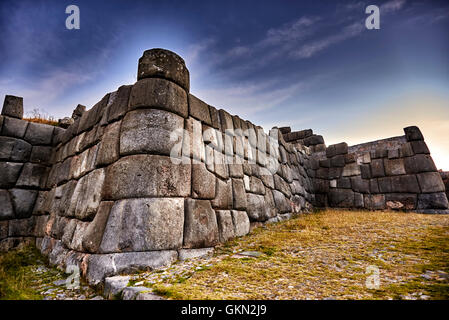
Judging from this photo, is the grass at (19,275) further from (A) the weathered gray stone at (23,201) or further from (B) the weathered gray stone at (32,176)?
(B) the weathered gray stone at (32,176)

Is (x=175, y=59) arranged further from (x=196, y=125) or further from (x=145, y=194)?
(x=145, y=194)

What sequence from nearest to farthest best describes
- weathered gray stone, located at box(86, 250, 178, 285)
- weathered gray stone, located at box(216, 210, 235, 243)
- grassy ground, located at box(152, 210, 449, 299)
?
grassy ground, located at box(152, 210, 449, 299)
weathered gray stone, located at box(86, 250, 178, 285)
weathered gray stone, located at box(216, 210, 235, 243)

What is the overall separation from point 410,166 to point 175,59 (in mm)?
7414

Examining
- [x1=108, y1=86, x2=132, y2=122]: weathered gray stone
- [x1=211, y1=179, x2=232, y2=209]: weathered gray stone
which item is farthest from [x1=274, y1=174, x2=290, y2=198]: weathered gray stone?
[x1=108, y1=86, x2=132, y2=122]: weathered gray stone

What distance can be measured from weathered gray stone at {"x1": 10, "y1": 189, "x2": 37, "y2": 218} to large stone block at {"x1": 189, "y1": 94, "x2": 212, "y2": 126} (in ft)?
13.9

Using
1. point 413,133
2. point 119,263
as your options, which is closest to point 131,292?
point 119,263

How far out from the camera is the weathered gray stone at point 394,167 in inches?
259

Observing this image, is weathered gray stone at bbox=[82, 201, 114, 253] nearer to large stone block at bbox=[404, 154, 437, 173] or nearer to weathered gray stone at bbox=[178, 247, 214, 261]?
weathered gray stone at bbox=[178, 247, 214, 261]

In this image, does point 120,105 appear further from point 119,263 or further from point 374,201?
point 374,201

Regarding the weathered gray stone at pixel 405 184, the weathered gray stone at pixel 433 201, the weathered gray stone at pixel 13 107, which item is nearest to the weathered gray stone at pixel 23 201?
the weathered gray stone at pixel 13 107

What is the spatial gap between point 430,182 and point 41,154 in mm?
10341

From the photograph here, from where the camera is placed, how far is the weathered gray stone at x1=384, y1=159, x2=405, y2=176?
6578 mm

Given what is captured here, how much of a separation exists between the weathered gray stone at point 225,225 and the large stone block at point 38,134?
15.8 ft
